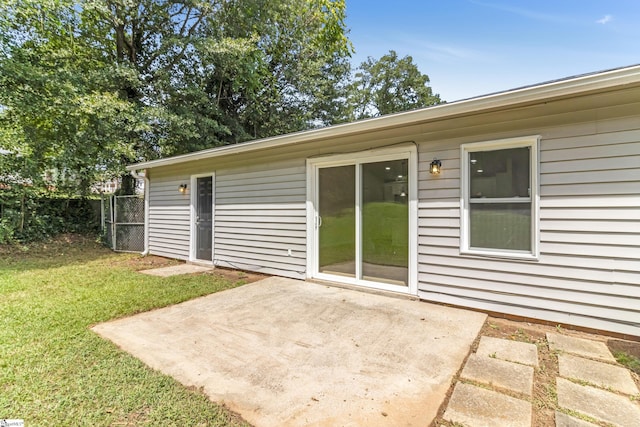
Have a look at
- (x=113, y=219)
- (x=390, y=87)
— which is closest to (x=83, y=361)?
(x=113, y=219)

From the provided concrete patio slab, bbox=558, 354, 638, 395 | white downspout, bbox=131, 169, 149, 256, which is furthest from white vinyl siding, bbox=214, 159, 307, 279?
concrete patio slab, bbox=558, 354, 638, 395

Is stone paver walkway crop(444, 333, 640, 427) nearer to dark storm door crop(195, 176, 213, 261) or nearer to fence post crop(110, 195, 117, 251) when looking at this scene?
dark storm door crop(195, 176, 213, 261)

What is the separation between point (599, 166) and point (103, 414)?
4.28 meters

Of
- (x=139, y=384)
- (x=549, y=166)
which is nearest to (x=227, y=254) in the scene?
(x=139, y=384)

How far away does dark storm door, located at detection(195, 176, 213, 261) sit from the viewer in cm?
653

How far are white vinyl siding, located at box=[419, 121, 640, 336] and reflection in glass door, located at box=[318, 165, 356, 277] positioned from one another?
1482 mm

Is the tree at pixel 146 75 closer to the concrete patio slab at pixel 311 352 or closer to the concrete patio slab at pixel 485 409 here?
the concrete patio slab at pixel 311 352

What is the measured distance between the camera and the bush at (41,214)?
7.99m

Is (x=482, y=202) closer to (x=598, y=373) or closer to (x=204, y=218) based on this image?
(x=598, y=373)

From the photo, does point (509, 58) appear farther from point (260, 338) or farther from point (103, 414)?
point (103, 414)

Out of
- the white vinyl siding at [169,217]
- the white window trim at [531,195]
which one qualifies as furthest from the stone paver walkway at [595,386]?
the white vinyl siding at [169,217]

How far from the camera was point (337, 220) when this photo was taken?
15.3ft

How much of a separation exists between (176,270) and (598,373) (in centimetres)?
607

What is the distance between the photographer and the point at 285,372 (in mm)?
2258
